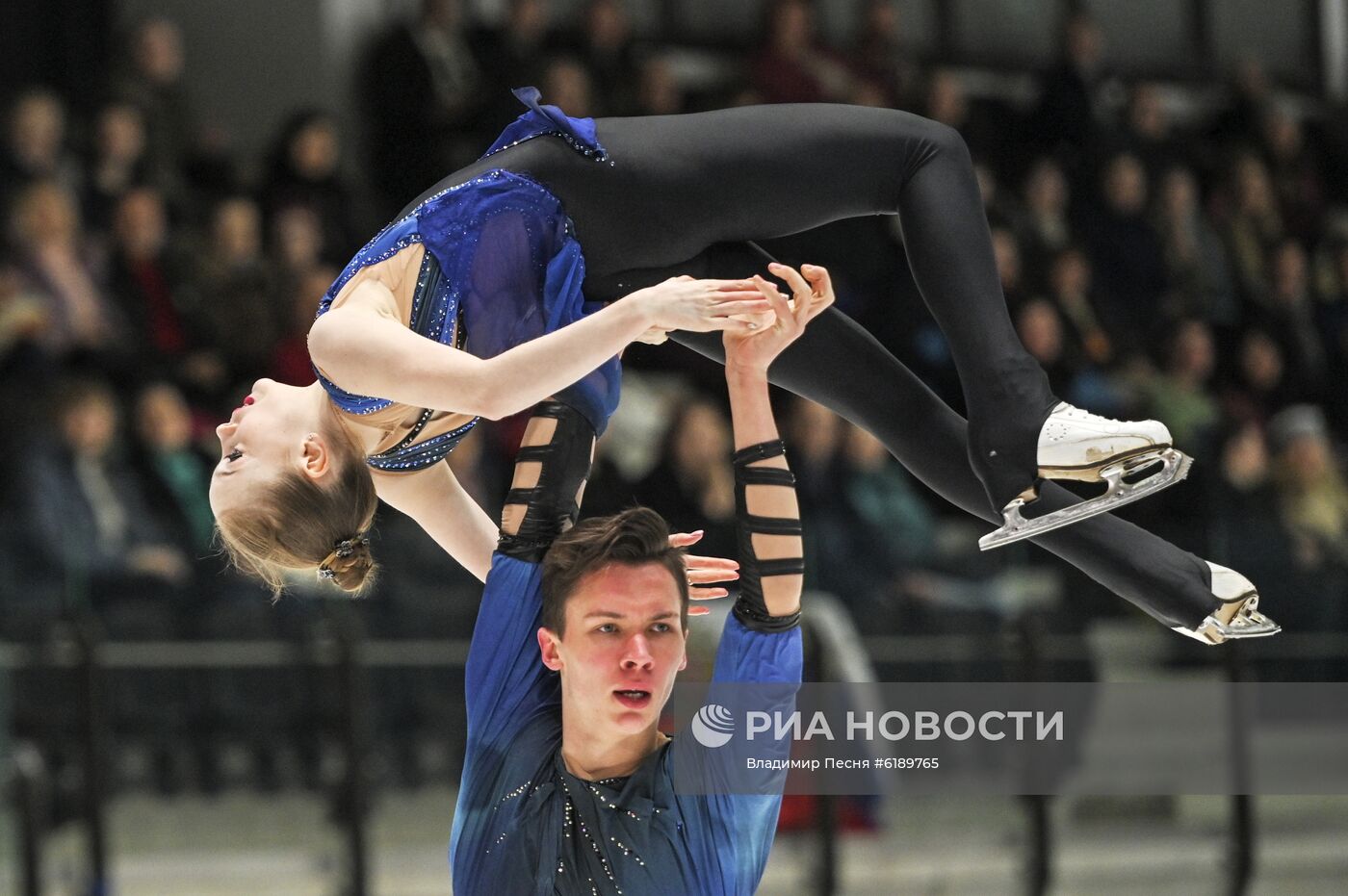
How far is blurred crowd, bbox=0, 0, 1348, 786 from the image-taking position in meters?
5.76

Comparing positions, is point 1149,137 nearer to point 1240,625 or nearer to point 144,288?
point 144,288

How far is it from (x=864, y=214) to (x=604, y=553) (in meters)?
0.82

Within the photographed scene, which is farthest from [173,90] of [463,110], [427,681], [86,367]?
[427,681]

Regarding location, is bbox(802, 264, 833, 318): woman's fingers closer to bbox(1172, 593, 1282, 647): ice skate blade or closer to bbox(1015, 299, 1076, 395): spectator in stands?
bbox(1172, 593, 1282, 647): ice skate blade

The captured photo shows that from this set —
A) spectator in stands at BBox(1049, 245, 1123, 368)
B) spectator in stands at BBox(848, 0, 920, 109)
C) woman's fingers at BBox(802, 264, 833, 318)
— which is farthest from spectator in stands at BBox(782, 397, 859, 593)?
woman's fingers at BBox(802, 264, 833, 318)

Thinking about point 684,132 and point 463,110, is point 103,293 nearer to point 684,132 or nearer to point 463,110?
point 463,110

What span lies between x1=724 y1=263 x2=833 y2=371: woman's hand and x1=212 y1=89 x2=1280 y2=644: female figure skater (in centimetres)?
20

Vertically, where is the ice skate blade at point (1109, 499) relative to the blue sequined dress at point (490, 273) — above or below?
below

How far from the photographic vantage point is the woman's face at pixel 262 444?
313 centimetres

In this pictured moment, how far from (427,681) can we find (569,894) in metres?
2.81

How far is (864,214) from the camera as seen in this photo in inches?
127

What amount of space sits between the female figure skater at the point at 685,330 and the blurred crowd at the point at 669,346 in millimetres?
2214

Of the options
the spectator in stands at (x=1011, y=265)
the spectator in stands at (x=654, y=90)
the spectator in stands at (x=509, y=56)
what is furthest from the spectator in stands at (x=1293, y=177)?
the spectator in stands at (x=509, y=56)

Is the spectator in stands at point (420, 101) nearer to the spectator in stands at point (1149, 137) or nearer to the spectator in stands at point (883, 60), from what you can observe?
the spectator in stands at point (883, 60)
